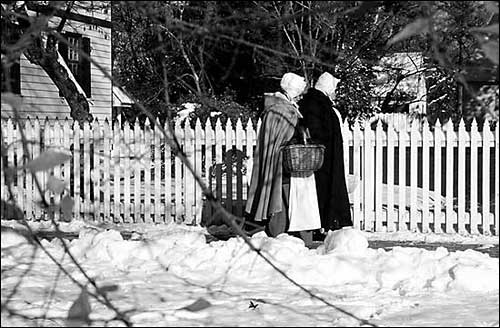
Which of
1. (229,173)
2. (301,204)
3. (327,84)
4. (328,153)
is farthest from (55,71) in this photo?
(301,204)

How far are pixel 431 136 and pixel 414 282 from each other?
470 cm

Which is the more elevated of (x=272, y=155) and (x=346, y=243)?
(x=272, y=155)

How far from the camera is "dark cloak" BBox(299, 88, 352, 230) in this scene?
32.9ft

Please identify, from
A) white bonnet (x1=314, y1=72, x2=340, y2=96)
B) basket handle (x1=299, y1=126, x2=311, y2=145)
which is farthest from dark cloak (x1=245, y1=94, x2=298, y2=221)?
white bonnet (x1=314, y1=72, x2=340, y2=96)

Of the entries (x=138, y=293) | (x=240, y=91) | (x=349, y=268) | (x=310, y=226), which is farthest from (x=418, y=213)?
(x=240, y=91)

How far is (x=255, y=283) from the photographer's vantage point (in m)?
7.53

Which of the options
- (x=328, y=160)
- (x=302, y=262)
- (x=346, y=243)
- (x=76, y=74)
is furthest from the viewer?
(x=76, y=74)

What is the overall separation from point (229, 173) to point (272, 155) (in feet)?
8.02

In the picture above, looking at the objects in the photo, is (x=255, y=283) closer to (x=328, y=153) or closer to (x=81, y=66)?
(x=328, y=153)

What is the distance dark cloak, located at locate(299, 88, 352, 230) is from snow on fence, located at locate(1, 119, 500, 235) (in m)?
1.09

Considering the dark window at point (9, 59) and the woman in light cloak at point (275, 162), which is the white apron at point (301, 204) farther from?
the dark window at point (9, 59)

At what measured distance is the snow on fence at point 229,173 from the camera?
38.1 feet

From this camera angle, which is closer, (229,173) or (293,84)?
(293,84)

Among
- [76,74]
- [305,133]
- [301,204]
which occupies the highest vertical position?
[76,74]
